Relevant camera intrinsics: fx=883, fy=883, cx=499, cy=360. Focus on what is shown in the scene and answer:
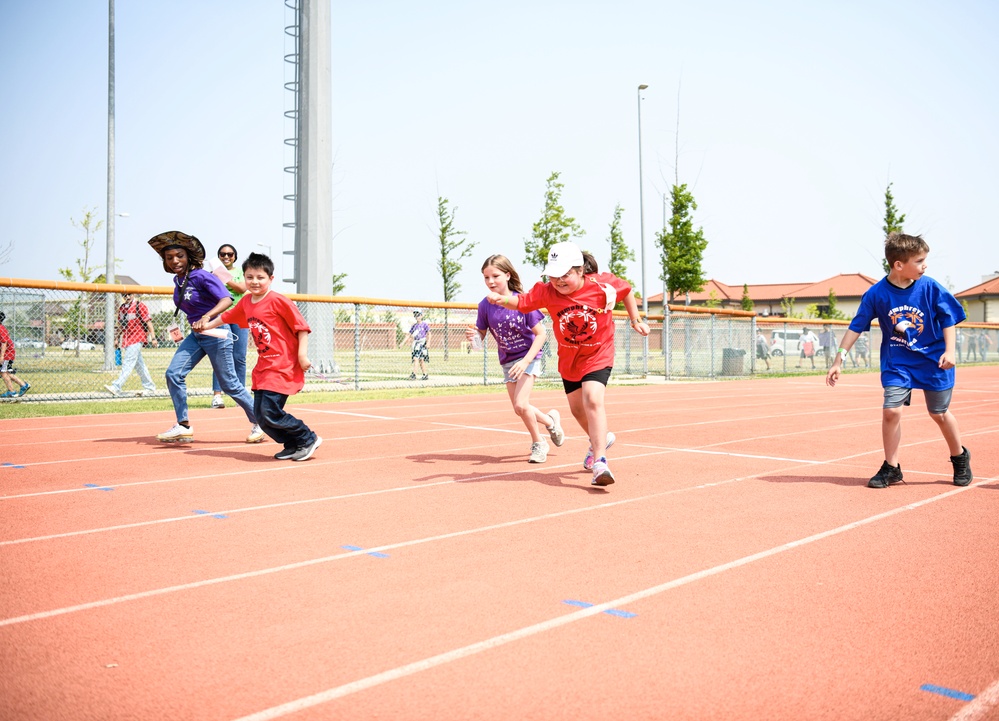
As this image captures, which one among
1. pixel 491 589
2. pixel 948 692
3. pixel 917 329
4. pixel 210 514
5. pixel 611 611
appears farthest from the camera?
pixel 917 329

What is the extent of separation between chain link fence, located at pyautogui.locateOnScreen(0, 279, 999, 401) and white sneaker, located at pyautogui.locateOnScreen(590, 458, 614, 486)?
32.8ft

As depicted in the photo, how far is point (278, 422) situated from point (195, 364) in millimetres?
1729

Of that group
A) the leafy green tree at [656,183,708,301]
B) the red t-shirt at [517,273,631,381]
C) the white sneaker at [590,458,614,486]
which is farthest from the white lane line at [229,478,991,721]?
the leafy green tree at [656,183,708,301]

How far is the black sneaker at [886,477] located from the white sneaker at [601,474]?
208 cm

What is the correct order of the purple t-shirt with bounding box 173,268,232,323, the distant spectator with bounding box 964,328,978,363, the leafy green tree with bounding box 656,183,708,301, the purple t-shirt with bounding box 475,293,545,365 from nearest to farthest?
the purple t-shirt with bounding box 475,293,545,365 → the purple t-shirt with bounding box 173,268,232,323 → the leafy green tree with bounding box 656,183,708,301 → the distant spectator with bounding box 964,328,978,363

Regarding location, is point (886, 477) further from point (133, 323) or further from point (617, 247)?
point (617, 247)

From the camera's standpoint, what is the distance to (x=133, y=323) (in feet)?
48.5

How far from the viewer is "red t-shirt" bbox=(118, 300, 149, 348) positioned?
14.8 m

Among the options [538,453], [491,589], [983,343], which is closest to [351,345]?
[538,453]

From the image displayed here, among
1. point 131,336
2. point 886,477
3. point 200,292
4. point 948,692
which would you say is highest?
point 200,292

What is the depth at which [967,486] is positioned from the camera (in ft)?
22.5

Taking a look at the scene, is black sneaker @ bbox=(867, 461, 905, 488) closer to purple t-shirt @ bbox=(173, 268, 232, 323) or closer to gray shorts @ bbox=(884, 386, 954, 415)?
gray shorts @ bbox=(884, 386, 954, 415)

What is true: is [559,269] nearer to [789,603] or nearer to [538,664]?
[789,603]

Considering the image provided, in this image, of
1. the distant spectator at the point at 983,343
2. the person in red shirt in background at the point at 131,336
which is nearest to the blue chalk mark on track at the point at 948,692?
the person in red shirt in background at the point at 131,336
